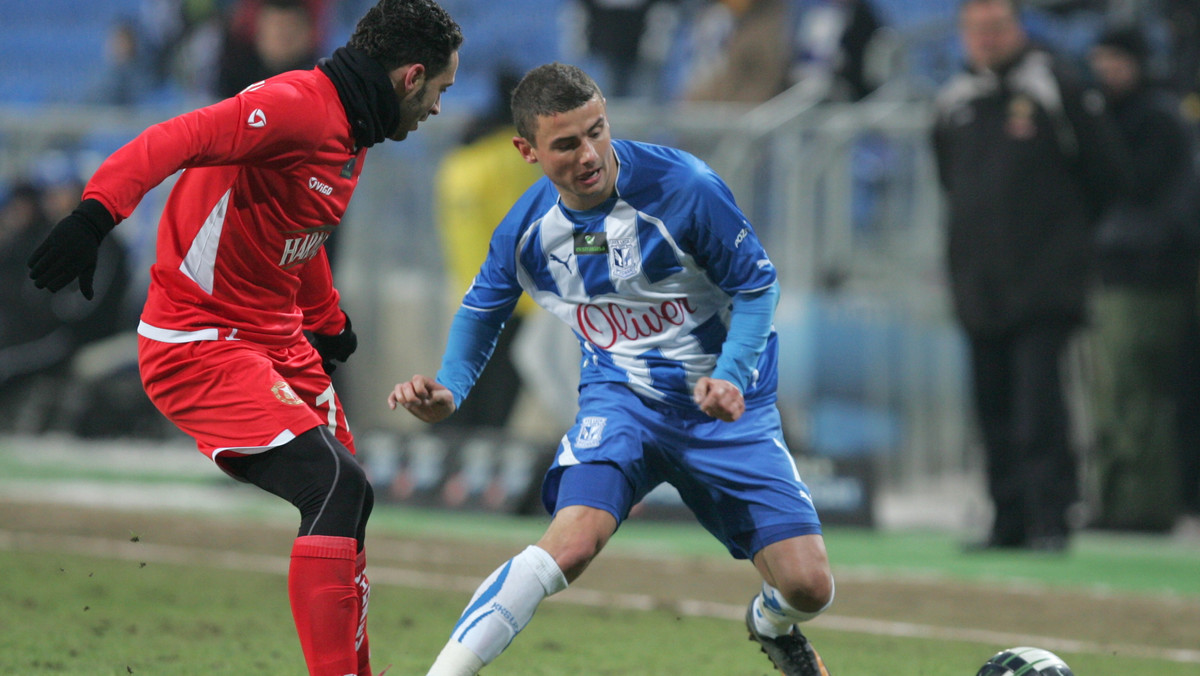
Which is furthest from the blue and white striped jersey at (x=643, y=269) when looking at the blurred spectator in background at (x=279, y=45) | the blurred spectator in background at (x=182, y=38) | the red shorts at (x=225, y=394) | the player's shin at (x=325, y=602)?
the blurred spectator in background at (x=182, y=38)

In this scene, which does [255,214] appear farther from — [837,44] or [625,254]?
[837,44]

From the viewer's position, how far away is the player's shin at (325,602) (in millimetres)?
4121

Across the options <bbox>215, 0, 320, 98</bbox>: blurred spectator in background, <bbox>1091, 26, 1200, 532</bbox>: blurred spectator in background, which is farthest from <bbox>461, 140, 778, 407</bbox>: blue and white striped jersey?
<bbox>215, 0, 320, 98</bbox>: blurred spectator in background

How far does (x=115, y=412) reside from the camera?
13078 mm

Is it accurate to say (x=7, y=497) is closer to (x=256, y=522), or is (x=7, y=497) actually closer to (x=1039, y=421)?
(x=256, y=522)

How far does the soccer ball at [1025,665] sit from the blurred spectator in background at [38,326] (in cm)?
1037

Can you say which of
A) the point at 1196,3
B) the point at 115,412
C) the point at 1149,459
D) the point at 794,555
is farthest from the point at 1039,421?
the point at 115,412

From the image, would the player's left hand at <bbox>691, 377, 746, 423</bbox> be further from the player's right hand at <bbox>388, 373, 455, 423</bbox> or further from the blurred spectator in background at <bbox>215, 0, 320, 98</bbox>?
the blurred spectator in background at <bbox>215, 0, 320, 98</bbox>

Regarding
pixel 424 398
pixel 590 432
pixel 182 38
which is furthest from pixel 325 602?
pixel 182 38

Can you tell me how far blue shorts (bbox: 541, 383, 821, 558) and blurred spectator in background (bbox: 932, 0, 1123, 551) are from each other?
172 inches

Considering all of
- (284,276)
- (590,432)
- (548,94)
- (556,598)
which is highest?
(548,94)

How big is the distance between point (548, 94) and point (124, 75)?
15.4m

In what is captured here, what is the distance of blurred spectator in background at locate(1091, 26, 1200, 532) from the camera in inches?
370

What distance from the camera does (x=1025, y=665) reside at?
4426mm
